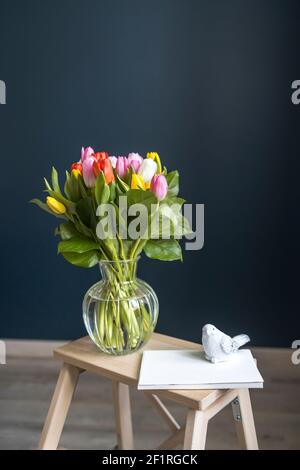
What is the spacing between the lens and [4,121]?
2.35m

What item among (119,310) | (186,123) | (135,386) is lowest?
(135,386)

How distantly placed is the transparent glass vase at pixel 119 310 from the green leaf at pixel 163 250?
0.15ft

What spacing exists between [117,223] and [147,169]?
5.0 inches

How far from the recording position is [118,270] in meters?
1.07

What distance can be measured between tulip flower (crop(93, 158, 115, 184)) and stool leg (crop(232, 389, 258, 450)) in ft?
1.74

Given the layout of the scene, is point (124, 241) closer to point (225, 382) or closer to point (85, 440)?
point (225, 382)

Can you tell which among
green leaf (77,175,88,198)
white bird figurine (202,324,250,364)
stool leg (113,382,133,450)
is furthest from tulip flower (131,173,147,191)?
stool leg (113,382,133,450)

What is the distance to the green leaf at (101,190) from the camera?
973 mm

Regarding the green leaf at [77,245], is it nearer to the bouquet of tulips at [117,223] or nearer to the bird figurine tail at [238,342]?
the bouquet of tulips at [117,223]

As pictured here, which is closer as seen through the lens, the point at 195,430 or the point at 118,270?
the point at 195,430

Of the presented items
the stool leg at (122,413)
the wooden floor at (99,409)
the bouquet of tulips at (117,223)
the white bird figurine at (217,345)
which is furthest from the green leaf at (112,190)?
the wooden floor at (99,409)

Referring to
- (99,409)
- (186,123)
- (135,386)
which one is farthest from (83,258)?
(186,123)

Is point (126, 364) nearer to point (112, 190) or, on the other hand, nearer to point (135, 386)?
point (135, 386)
